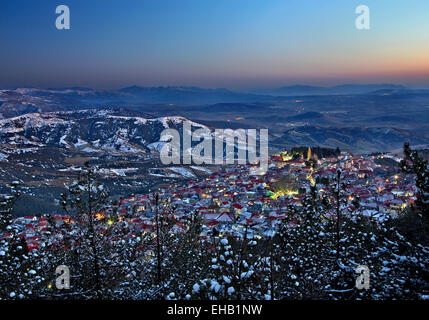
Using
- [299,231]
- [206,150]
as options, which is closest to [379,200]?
[299,231]

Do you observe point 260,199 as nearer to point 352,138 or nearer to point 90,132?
point 352,138

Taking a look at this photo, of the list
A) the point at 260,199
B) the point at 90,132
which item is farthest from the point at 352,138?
the point at 90,132

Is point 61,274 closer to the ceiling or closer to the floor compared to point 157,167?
closer to the ceiling

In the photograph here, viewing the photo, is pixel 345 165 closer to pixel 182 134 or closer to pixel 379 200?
pixel 379 200

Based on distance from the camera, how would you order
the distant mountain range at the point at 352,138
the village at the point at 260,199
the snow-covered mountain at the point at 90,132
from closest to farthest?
1. the village at the point at 260,199
2. the snow-covered mountain at the point at 90,132
3. the distant mountain range at the point at 352,138

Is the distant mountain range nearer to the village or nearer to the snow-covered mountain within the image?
the snow-covered mountain

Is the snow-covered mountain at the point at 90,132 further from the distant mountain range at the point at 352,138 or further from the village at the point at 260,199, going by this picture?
the village at the point at 260,199

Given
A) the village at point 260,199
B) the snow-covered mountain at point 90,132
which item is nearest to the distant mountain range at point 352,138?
the snow-covered mountain at point 90,132
